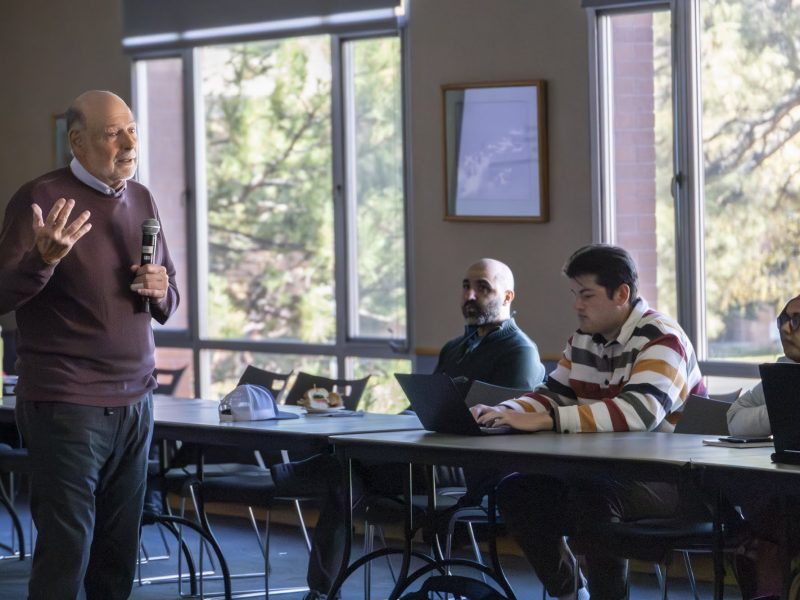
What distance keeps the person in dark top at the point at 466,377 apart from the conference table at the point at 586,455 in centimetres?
34

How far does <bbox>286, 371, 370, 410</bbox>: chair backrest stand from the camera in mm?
5668

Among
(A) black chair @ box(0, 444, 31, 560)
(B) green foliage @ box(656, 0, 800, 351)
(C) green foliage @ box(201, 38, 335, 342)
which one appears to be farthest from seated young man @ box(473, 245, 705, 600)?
(C) green foliage @ box(201, 38, 335, 342)

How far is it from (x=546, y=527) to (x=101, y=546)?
136cm

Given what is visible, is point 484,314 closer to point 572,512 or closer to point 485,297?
point 485,297

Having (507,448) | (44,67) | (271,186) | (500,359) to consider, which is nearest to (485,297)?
(500,359)

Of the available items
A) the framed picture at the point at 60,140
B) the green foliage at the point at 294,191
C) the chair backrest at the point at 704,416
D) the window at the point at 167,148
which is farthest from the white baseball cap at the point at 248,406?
the framed picture at the point at 60,140

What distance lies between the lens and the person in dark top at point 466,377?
16.1ft

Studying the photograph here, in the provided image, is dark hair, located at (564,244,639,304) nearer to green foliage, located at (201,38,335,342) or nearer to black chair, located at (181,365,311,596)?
black chair, located at (181,365,311,596)

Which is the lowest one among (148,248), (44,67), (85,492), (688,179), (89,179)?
(85,492)

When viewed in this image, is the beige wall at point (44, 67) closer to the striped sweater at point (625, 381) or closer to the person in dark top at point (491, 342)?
the person in dark top at point (491, 342)

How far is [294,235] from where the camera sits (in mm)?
7758

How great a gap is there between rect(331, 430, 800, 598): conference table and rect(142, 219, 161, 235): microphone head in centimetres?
88

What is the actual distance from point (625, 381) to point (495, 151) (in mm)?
2644

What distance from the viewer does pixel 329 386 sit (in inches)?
231
